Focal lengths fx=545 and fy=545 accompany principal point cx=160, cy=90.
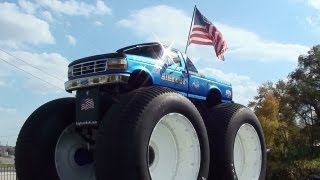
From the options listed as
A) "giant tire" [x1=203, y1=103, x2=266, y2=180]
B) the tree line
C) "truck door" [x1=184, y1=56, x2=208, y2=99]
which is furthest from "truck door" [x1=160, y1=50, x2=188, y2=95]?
the tree line

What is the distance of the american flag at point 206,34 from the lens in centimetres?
1176

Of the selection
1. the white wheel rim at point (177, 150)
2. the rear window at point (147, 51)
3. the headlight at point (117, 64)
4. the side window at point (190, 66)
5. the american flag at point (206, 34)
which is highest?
the american flag at point (206, 34)

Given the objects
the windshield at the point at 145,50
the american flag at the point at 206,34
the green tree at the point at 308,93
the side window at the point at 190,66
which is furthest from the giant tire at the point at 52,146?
the green tree at the point at 308,93

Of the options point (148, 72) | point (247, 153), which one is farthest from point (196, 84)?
point (247, 153)

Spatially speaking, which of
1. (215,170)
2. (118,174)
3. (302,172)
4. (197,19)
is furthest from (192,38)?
(302,172)

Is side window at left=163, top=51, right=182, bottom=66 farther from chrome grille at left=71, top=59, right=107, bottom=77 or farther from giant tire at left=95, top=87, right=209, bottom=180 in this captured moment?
giant tire at left=95, top=87, right=209, bottom=180

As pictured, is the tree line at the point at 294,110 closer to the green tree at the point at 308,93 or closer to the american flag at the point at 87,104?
the green tree at the point at 308,93

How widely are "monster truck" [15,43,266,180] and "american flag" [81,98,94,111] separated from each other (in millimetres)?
22

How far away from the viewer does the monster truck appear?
21.8 feet

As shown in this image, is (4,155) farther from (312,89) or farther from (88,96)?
(88,96)

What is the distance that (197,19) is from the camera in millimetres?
11867

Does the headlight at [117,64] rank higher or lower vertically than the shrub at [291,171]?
higher

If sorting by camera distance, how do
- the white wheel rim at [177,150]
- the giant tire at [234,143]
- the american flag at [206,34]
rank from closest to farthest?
the white wheel rim at [177,150], the giant tire at [234,143], the american flag at [206,34]

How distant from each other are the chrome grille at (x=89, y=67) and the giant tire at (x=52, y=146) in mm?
544
